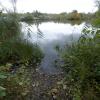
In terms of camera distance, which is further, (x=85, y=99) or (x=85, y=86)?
(x=85, y=86)

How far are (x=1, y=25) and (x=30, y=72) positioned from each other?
4.46ft

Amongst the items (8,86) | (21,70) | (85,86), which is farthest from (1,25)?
(85,86)

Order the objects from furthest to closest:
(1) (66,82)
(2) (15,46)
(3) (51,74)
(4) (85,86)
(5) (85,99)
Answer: (2) (15,46) → (3) (51,74) → (1) (66,82) → (4) (85,86) → (5) (85,99)

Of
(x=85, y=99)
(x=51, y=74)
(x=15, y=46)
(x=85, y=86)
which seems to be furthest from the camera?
(x=15, y=46)

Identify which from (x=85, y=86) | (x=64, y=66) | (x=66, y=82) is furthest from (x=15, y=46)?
(x=85, y=86)

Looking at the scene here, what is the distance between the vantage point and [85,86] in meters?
2.68

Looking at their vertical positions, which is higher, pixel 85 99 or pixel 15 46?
pixel 15 46

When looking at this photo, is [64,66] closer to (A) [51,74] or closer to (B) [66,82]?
(A) [51,74]

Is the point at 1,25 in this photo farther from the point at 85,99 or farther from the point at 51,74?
the point at 85,99

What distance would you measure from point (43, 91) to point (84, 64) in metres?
0.70

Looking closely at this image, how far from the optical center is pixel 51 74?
3.41 meters

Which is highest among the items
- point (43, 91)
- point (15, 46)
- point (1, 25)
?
point (1, 25)

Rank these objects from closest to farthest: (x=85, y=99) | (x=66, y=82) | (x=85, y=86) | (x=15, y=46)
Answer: (x=85, y=99) → (x=85, y=86) → (x=66, y=82) → (x=15, y=46)

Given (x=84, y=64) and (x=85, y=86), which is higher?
(x=84, y=64)
